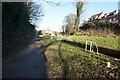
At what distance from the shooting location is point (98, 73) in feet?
34.8

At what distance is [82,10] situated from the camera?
62219mm

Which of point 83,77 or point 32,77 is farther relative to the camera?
point 32,77

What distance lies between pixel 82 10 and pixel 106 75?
2094 inches

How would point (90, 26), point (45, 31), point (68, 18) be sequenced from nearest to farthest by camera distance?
point (90, 26) < point (68, 18) < point (45, 31)

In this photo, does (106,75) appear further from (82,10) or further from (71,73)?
(82,10)

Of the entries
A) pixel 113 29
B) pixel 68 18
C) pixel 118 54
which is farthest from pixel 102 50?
pixel 68 18

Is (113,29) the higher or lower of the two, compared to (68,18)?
lower

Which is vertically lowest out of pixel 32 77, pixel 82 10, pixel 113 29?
pixel 32 77

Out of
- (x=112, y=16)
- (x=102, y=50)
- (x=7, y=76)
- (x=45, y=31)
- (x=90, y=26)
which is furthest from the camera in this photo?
(x=45, y=31)

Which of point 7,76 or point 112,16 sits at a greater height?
point 112,16

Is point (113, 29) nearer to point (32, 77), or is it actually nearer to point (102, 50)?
point (102, 50)

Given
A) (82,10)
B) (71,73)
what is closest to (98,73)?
(71,73)

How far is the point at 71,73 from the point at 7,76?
3.08 meters

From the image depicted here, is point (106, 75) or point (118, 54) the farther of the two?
point (118, 54)
